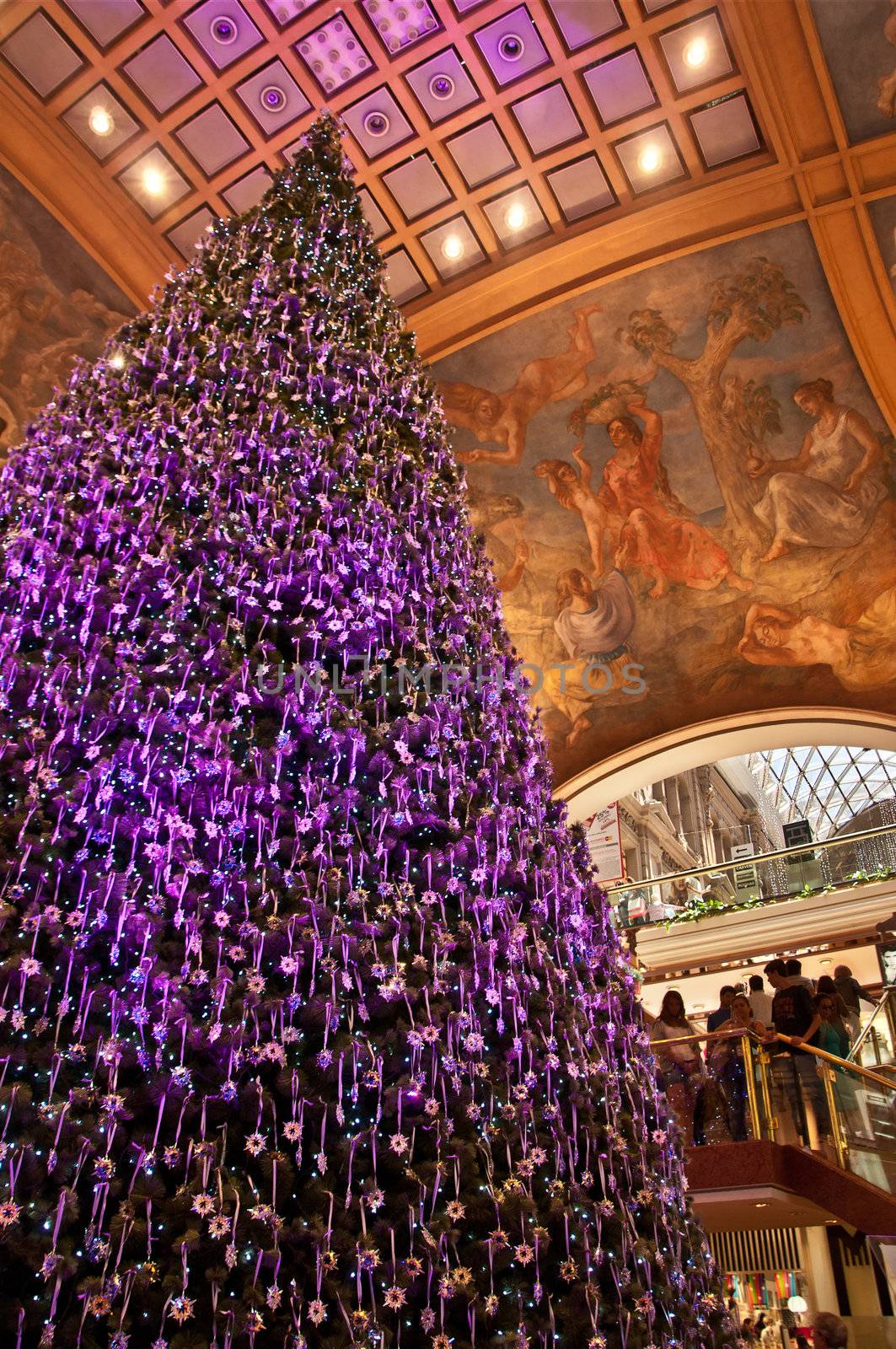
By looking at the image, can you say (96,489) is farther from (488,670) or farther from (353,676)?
(488,670)

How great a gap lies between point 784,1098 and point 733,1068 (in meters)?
0.39

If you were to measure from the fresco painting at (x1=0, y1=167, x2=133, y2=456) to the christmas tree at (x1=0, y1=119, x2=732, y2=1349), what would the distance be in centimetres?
708

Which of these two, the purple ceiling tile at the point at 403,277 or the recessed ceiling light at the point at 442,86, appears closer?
the recessed ceiling light at the point at 442,86

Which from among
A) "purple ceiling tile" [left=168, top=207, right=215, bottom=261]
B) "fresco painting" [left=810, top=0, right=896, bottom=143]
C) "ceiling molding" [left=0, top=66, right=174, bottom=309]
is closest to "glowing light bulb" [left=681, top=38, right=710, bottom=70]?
"fresco painting" [left=810, top=0, right=896, bottom=143]

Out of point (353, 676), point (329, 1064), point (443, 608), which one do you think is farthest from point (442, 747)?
point (329, 1064)

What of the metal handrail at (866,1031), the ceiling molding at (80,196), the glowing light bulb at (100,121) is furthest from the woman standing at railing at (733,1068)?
the glowing light bulb at (100,121)

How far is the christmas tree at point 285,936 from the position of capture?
2197mm

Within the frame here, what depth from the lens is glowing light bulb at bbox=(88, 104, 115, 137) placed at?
991cm

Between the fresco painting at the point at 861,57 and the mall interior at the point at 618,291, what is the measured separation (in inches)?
1.0

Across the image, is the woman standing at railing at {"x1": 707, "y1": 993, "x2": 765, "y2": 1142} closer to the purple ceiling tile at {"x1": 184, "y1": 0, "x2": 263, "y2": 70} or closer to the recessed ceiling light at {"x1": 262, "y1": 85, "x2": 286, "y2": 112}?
the recessed ceiling light at {"x1": 262, "y1": 85, "x2": 286, "y2": 112}

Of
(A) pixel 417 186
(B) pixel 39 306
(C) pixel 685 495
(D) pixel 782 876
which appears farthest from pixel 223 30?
(D) pixel 782 876

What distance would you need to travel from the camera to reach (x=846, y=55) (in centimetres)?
919

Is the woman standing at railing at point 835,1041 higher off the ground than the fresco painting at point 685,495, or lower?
lower

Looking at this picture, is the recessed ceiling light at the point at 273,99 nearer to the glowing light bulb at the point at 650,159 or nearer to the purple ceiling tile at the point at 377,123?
the purple ceiling tile at the point at 377,123
